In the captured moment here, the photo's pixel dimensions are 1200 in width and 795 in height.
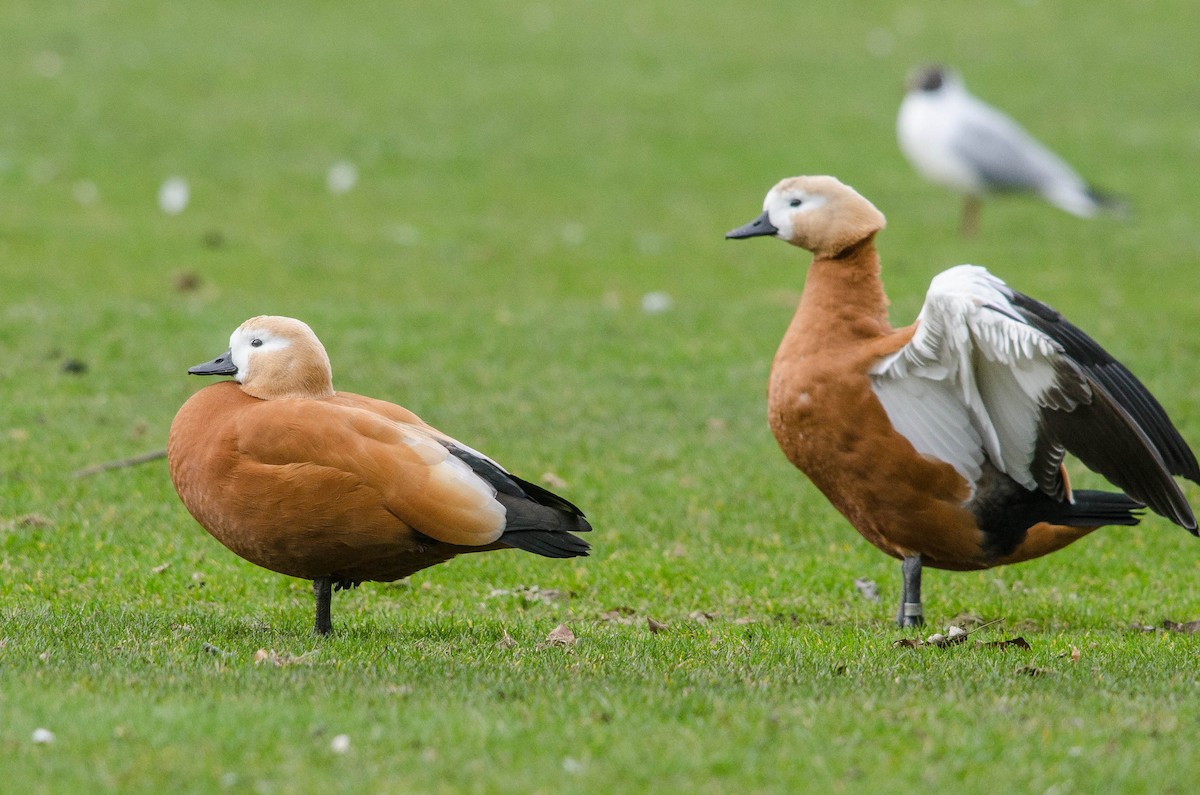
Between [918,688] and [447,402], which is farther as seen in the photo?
[447,402]

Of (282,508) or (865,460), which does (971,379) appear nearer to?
(865,460)

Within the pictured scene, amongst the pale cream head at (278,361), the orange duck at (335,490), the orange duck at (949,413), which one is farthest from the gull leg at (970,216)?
the pale cream head at (278,361)

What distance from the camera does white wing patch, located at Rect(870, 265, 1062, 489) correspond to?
17.5 ft

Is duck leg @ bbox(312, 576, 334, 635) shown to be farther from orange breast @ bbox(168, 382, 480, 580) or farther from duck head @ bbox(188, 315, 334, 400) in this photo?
duck head @ bbox(188, 315, 334, 400)

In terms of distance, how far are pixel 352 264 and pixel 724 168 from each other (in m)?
6.29

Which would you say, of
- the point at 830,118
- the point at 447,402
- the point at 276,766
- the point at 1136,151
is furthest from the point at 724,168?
the point at 276,766

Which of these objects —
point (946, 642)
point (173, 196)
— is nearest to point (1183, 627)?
point (946, 642)

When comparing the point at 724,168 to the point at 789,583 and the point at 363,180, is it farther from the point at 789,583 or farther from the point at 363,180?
the point at 789,583

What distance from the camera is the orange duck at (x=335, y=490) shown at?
5.31 metres

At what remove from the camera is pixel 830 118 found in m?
20.6

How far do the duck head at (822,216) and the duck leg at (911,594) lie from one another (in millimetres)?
1371

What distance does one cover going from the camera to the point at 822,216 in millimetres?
6281

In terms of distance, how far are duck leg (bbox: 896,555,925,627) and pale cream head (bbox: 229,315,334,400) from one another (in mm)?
2582

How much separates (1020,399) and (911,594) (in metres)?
1.08
